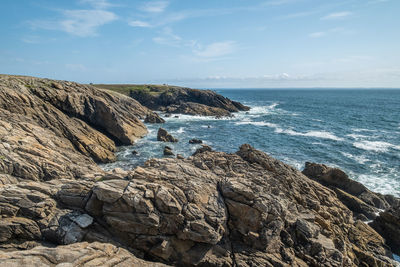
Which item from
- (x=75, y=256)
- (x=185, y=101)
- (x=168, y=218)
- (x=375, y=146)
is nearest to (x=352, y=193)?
(x=168, y=218)

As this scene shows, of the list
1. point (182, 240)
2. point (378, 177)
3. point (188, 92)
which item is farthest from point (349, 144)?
point (188, 92)

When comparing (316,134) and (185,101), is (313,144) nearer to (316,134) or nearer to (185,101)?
(316,134)

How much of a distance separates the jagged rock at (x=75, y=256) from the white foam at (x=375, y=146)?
2434 inches

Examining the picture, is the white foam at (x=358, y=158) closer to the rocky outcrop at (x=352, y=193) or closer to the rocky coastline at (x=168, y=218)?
the rocky outcrop at (x=352, y=193)

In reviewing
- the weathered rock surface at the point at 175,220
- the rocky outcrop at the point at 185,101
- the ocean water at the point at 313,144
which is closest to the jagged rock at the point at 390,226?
the weathered rock surface at the point at 175,220

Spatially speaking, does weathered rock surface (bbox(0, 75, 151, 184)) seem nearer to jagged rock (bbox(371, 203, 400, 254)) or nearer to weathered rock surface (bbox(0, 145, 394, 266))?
weathered rock surface (bbox(0, 145, 394, 266))

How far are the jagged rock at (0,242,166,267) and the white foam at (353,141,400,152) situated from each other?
2434 inches

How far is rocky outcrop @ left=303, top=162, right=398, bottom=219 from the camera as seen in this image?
28766 mm

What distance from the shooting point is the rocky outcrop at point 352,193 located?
28766 mm

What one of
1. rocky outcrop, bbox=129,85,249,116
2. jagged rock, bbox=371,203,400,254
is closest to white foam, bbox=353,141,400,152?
jagged rock, bbox=371,203,400,254

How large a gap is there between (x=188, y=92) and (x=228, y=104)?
2645 cm

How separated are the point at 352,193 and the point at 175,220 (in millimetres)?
28950

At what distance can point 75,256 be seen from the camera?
11078mm

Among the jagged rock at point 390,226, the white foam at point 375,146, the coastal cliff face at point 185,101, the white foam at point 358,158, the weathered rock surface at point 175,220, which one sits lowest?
the jagged rock at point 390,226
